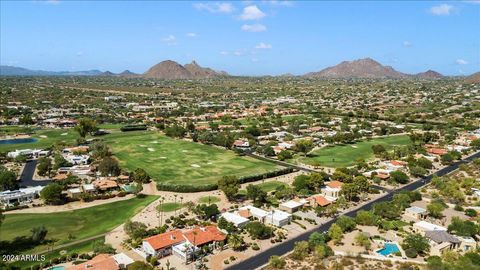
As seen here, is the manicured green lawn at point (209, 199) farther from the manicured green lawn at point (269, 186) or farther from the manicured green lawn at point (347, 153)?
the manicured green lawn at point (347, 153)

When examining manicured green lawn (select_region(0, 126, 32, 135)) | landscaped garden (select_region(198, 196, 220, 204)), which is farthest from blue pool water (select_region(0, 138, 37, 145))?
landscaped garden (select_region(198, 196, 220, 204))

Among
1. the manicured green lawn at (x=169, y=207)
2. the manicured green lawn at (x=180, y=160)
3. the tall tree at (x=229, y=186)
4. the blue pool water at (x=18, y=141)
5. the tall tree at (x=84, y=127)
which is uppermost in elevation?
the tall tree at (x=84, y=127)

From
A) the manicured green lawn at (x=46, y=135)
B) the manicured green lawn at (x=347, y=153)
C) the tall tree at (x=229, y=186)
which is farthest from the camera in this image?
the manicured green lawn at (x=46, y=135)

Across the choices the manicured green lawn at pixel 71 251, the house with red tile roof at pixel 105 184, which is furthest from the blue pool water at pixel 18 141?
the manicured green lawn at pixel 71 251

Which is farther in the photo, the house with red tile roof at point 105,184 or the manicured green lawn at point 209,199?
the house with red tile roof at point 105,184

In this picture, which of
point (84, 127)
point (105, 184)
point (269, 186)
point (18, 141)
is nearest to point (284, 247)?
point (269, 186)

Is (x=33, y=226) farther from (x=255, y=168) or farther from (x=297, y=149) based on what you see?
(x=297, y=149)

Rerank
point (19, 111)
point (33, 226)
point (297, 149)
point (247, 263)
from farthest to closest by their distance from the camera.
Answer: point (19, 111)
point (297, 149)
point (33, 226)
point (247, 263)

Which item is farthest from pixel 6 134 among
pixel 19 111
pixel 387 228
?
pixel 387 228
